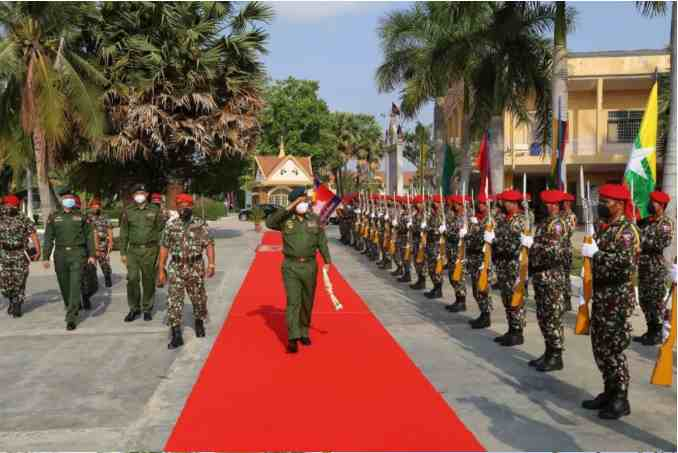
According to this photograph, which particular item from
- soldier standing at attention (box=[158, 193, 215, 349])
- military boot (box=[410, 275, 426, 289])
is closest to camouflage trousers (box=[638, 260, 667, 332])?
military boot (box=[410, 275, 426, 289])

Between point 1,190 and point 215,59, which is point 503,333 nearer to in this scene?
point 215,59

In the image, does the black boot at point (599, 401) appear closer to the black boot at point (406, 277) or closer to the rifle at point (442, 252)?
the rifle at point (442, 252)

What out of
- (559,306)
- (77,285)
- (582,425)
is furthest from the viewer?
(77,285)

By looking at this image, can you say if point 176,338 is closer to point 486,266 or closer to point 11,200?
point 11,200

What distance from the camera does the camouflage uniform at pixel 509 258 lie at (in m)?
7.36

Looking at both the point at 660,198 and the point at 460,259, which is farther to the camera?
the point at 460,259

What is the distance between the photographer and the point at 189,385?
604 centimetres

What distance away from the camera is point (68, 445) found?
4551 mm

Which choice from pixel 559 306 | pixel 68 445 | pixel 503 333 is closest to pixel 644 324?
pixel 503 333

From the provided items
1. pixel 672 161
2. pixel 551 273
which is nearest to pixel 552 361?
pixel 551 273

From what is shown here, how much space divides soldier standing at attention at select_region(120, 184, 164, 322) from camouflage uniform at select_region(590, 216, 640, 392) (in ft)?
19.9

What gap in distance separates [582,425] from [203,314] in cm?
472

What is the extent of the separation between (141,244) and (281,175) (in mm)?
61813

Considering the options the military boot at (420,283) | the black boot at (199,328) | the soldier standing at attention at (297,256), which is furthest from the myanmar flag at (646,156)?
the black boot at (199,328)
